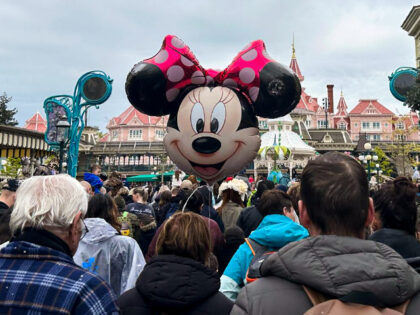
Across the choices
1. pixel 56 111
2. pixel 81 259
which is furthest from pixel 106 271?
pixel 56 111

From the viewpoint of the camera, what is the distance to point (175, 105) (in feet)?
16.0

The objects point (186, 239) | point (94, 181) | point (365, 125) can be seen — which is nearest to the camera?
point (186, 239)

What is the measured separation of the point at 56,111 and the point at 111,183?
1237 centimetres

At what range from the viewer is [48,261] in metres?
1.81

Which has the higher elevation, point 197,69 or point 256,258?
point 197,69

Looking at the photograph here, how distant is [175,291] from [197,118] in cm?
271

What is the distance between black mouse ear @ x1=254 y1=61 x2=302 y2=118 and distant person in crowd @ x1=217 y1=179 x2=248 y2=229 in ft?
5.17

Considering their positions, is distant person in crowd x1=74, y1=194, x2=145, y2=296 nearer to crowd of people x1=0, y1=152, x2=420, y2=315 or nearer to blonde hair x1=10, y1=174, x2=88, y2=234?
crowd of people x1=0, y1=152, x2=420, y2=315

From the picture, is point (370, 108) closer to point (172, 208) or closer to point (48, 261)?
point (172, 208)

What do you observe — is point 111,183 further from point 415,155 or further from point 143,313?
point 415,155

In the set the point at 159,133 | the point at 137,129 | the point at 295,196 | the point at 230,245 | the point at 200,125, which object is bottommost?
the point at 230,245

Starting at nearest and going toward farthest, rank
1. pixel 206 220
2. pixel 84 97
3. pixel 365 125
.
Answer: pixel 206 220
pixel 84 97
pixel 365 125

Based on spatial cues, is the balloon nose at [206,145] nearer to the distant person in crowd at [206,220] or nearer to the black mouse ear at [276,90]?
the distant person in crowd at [206,220]

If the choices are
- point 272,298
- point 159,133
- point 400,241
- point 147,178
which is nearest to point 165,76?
point 400,241
